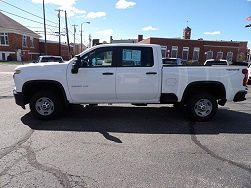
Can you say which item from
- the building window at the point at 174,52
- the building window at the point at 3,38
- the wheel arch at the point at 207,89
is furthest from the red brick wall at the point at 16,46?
the wheel arch at the point at 207,89

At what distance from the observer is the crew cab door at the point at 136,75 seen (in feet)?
20.7

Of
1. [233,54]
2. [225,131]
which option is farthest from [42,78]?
[233,54]

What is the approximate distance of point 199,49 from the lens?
46.9 meters

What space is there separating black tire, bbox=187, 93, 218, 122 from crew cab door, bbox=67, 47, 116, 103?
7.02ft

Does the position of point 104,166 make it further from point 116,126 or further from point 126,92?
point 126,92

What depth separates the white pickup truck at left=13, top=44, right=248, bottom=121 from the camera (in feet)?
20.6

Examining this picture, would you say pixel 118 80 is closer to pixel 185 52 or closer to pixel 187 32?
pixel 185 52

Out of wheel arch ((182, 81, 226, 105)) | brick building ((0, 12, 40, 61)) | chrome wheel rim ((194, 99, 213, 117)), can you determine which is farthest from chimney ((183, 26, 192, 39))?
chrome wheel rim ((194, 99, 213, 117))

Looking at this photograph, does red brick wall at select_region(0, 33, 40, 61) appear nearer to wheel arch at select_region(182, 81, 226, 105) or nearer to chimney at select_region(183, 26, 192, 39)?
chimney at select_region(183, 26, 192, 39)

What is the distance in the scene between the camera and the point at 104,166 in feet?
13.4

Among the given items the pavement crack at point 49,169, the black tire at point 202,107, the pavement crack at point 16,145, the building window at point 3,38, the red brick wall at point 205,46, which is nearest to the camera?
the pavement crack at point 49,169

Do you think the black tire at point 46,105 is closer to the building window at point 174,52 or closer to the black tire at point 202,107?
the black tire at point 202,107

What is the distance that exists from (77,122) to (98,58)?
1.78m

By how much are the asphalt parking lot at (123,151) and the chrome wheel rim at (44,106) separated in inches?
11.8
